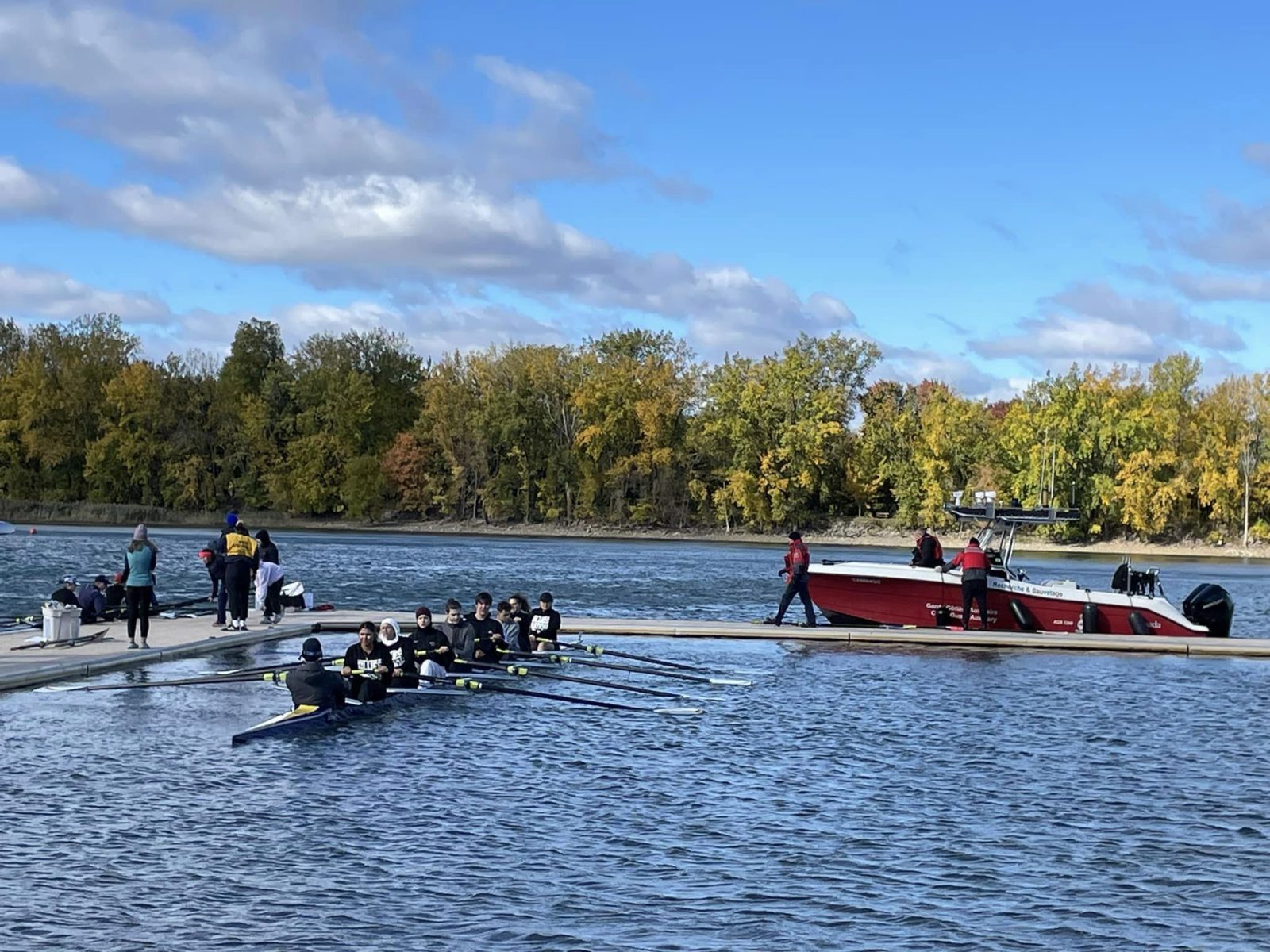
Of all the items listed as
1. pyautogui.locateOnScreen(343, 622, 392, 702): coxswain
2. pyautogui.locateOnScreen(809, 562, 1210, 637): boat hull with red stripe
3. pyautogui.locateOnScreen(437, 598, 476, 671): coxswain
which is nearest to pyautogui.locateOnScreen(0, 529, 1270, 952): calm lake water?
pyautogui.locateOnScreen(343, 622, 392, 702): coxswain

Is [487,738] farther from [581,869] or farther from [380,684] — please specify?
[581,869]

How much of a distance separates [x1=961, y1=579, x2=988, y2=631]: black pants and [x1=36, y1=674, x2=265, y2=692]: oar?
15899mm

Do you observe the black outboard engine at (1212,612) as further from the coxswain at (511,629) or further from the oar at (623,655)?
the coxswain at (511,629)

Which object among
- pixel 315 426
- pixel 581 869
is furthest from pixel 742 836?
pixel 315 426

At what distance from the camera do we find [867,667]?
28359mm

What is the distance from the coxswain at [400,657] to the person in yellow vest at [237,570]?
15.8ft

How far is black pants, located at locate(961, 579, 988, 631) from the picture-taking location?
31438mm

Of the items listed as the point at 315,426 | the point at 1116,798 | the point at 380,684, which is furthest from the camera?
the point at 315,426

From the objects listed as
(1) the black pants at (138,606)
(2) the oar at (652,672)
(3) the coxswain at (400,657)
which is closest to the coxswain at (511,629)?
(2) the oar at (652,672)

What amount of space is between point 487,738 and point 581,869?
6.57 metres

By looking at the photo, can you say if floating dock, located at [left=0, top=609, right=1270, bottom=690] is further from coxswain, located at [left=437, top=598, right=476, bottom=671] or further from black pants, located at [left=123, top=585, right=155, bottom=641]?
coxswain, located at [left=437, top=598, right=476, bottom=671]

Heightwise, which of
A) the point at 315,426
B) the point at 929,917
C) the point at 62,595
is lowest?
the point at 929,917

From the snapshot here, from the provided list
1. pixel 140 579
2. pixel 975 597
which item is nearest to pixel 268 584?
pixel 140 579

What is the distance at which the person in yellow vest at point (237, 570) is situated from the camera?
25953mm
